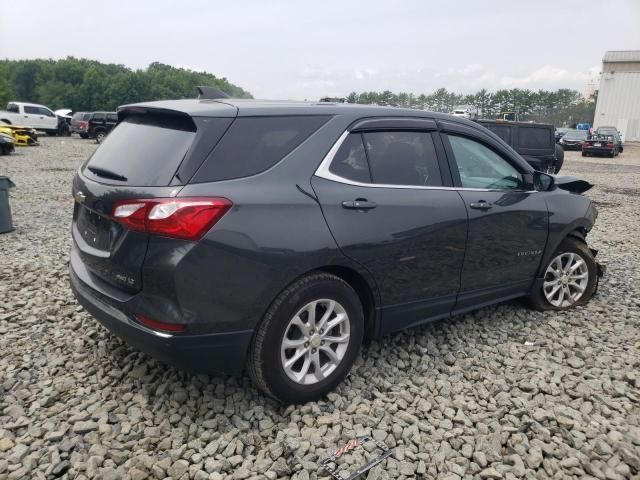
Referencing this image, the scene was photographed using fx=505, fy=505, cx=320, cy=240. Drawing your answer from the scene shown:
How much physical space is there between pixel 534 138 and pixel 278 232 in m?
11.5

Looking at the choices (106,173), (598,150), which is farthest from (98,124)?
(106,173)

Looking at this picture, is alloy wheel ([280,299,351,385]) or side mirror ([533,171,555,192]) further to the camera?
side mirror ([533,171,555,192])

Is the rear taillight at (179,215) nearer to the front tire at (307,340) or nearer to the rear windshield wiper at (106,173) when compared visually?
the rear windshield wiper at (106,173)

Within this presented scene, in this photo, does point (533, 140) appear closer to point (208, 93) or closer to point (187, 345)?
point (208, 93)

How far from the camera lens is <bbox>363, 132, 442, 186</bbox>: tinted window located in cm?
327

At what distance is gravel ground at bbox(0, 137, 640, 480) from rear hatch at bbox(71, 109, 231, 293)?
2.65ft

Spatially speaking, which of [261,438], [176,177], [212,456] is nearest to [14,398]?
[212,456]

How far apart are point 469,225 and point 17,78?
110309 mm

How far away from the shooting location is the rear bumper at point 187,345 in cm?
258

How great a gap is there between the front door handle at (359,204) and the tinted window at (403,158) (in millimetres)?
195

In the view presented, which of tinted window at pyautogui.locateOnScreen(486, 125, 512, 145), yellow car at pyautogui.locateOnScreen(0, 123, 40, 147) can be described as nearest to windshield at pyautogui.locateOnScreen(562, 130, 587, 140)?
tinted window at pyautogui.locateOnScreen(486, 125, 512, 145)

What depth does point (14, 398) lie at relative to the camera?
3.05m

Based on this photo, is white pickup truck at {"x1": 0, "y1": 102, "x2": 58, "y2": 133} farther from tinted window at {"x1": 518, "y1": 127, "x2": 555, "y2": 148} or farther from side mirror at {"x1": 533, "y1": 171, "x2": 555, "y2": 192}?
side mirror at {"x1": 533, "y1": 171, "x2": 555, "y2": 192}

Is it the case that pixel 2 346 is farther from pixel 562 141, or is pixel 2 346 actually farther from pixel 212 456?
pixel 562 141
